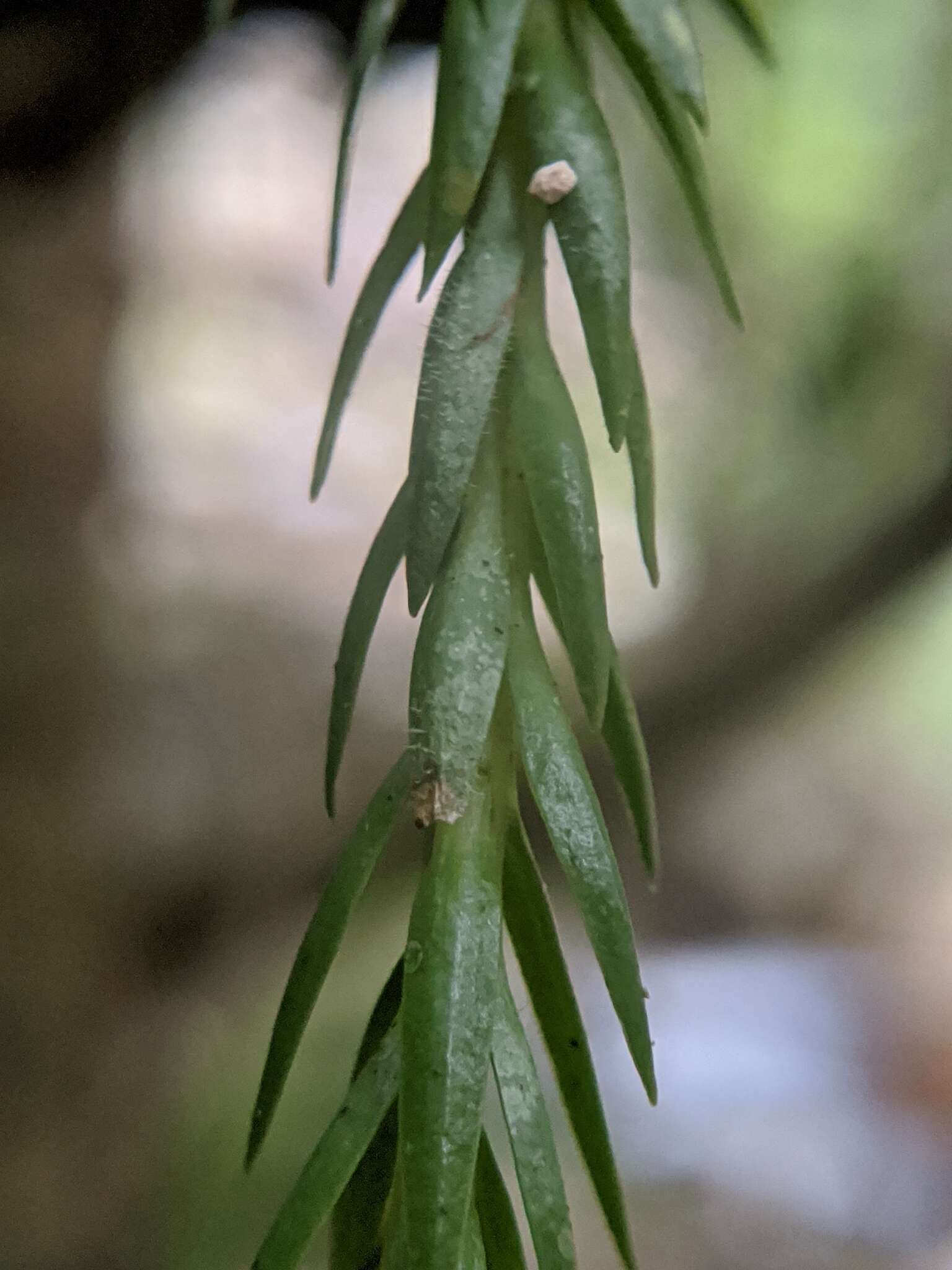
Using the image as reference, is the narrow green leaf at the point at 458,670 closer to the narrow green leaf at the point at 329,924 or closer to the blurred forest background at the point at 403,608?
the narrow green leaf at the point at 329,924

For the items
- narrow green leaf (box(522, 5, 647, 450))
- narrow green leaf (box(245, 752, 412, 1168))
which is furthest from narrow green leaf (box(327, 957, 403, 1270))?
narrow green leaf (box(522, 5, 647, 450))

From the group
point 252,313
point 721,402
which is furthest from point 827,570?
point 252,313

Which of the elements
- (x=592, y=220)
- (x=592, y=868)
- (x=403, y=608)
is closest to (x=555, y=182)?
(x=592, y=220)

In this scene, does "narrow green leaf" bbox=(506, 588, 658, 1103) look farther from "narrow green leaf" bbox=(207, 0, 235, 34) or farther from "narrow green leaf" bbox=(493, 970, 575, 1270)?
"narrow green leaf" bbox=(207, 0, 235, 34)

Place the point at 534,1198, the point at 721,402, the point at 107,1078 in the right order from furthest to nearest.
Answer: the point at 721,402 < the point at 107,1078 < the point at 534,1198

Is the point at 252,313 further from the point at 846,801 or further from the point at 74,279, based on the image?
the point at 846,801

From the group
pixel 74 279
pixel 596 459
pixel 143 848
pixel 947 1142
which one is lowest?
pixel 947 1142

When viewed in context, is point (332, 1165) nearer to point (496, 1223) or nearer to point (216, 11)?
point (496, 1223)
